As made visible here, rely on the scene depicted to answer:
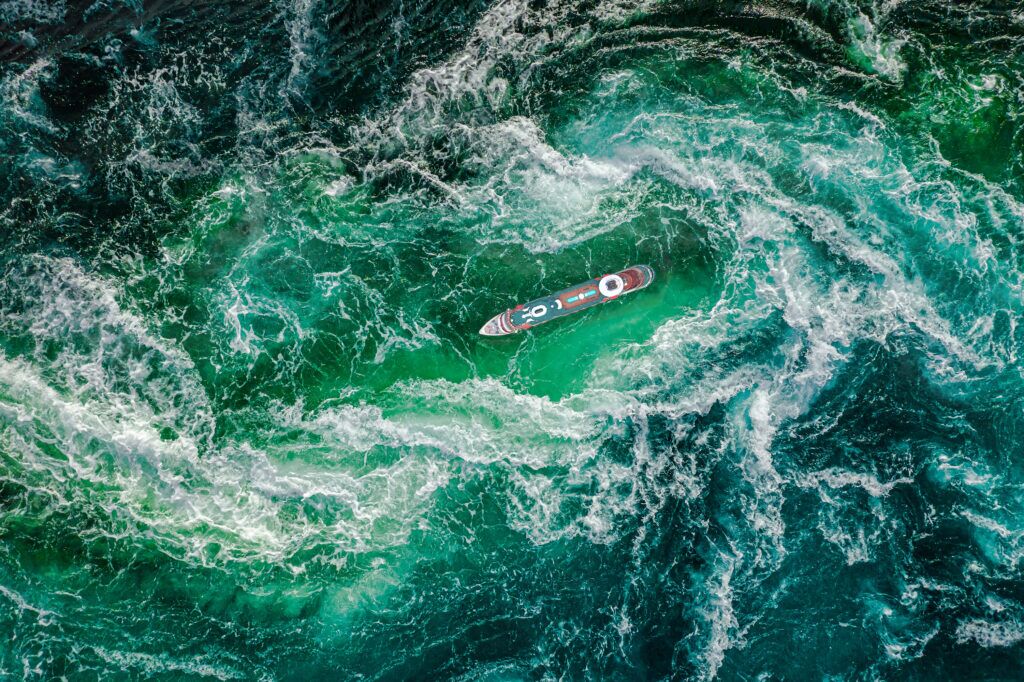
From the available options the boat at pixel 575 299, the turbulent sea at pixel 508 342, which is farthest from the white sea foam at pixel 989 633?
the boat at pixel 575 299

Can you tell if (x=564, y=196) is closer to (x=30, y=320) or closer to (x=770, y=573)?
(x=770, y=573)

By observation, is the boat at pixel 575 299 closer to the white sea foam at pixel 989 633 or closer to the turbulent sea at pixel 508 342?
the turbulent sea at pixel 508 342

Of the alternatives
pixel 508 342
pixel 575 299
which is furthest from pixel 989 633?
pixel 508 342

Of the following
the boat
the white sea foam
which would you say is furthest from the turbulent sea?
the boat

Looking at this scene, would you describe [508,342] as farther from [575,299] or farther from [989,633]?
[989,633]

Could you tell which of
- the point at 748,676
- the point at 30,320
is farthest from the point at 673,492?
the point at 30,320

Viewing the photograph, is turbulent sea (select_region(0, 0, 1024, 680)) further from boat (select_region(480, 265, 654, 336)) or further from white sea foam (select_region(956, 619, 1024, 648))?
boat (select_region(480, 265, 654, 336))
